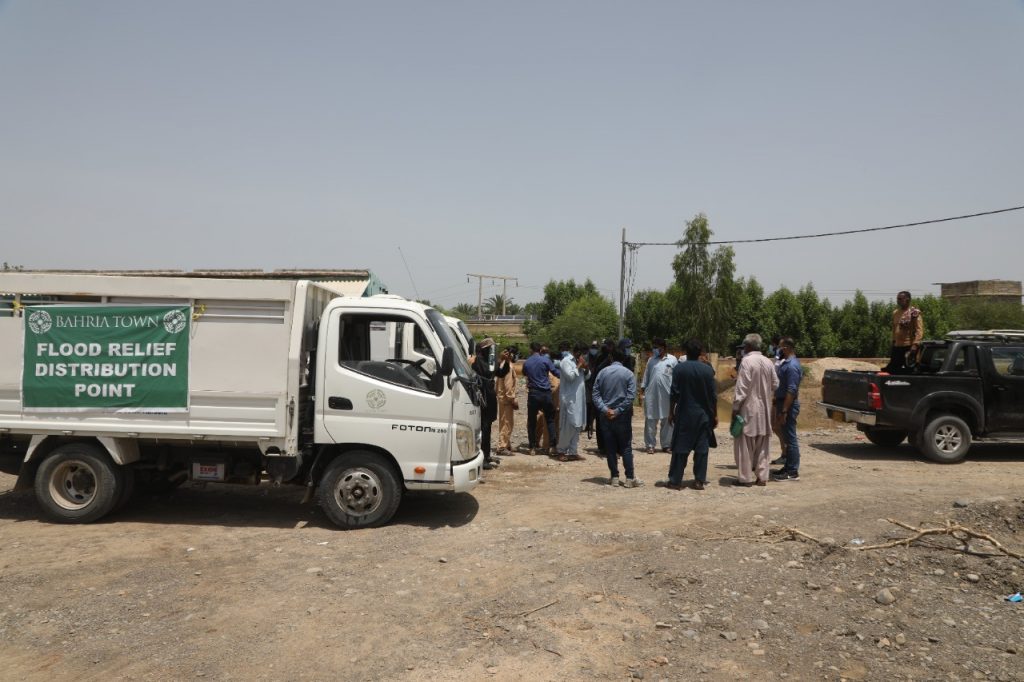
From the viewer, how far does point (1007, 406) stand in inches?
418

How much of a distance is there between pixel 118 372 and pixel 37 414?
0.91 m

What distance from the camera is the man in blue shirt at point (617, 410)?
8.61m

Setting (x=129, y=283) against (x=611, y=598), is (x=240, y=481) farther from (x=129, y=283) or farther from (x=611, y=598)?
(x=611, y=598)

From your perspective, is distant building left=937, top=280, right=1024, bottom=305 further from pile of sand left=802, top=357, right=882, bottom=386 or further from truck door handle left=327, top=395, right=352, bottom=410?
truck door handle left=327, top=395, right=352, bottom=410

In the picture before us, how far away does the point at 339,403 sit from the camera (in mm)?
6742

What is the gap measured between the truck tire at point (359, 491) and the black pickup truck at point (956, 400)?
7827mm

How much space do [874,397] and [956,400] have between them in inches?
48.3

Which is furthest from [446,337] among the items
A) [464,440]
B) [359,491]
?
[359,491]

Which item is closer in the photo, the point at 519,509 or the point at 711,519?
the point at 711,519

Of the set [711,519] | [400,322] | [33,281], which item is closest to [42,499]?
[33,281]

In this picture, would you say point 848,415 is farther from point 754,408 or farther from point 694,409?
point 694,409

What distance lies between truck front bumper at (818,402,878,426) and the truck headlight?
697 centimetres

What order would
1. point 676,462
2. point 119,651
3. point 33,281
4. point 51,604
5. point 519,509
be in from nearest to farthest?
1. point 119,651
2. point 51,604
3. point 33,281
4. point 519,509
5. point 676,462

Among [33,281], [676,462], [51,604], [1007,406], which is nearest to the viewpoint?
[51,604]
